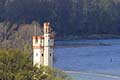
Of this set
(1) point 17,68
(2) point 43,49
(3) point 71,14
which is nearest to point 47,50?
(2) point 43,49

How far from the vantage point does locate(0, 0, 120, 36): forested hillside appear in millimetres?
Result: 95062

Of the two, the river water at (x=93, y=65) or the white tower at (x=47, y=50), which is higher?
the white tower at (x=47, y=50)

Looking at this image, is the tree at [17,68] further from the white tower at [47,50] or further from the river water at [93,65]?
the river water at [93,65]

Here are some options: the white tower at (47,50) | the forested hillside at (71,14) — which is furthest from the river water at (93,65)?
the forested hillside at (71,14)

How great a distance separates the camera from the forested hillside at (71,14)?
3743 inches

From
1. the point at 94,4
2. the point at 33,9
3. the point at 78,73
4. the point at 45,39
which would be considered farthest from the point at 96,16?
the point at 45,39

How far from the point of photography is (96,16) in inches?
4166

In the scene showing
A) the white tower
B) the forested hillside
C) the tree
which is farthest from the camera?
the forested hillside

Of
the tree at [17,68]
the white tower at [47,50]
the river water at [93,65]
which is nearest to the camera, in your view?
the tree at [17,68]

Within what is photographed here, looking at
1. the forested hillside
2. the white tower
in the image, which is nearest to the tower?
the white tower

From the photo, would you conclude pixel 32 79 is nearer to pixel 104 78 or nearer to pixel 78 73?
pixel 104 78

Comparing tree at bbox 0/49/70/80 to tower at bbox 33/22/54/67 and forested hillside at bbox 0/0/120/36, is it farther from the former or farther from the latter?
forested hillside at bbox 0/0/120/36

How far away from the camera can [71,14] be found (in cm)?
10619

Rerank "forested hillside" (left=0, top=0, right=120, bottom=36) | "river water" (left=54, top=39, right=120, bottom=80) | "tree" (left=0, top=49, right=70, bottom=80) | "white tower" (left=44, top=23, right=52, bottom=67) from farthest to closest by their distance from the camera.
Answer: "forested hillside" (left=0, top=0, right=120, bottom=36), "river water" (left=54, top=39, right=120, bottom=80), "white tower" (left=44, top=23, right=52, bottom=67), "tree" (left=0, top=49, right=70, bottom=80)
